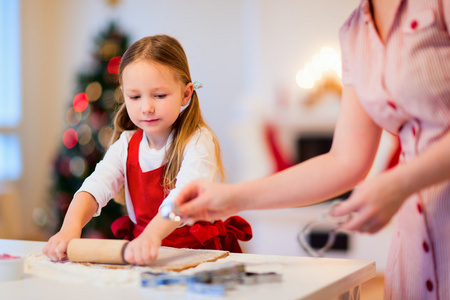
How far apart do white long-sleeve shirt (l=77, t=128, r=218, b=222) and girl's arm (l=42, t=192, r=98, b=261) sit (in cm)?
2

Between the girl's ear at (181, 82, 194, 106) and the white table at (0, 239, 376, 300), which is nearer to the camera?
the white table at (0, 239, 376, 300)

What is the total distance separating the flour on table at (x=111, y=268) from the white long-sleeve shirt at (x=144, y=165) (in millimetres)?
208

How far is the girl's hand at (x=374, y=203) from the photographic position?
0.76 metres

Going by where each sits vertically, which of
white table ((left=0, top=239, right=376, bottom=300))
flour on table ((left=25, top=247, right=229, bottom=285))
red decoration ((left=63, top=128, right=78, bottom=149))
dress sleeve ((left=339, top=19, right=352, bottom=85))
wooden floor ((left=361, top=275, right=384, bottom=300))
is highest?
red decoration ((left=63, top=128, right=78, bottom=149))

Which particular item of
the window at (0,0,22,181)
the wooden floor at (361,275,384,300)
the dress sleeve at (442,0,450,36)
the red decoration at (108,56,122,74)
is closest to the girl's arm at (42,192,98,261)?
the dress sleeve at (442,0,450,36)

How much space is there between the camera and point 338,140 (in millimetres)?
970

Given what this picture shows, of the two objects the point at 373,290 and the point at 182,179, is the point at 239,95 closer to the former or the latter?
the point at 373,290

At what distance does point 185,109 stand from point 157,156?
155 millimetres

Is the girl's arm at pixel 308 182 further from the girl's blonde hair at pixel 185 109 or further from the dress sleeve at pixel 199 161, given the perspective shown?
the girl's blonde hair at pixel 185 109

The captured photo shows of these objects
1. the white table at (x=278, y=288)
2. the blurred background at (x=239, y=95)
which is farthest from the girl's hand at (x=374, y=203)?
the blurred background at (x=239, y=95)

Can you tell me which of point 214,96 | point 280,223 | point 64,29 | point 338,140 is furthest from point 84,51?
point 338,140

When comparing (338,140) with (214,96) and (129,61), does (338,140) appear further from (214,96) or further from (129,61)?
(214,96)

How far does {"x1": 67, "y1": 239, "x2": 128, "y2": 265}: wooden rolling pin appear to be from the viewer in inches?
39.6

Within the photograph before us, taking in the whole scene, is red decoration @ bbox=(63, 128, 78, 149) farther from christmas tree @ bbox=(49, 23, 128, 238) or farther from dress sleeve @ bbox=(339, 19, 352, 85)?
dress sleeve @ bbox=(339, 19, 352, 85)
